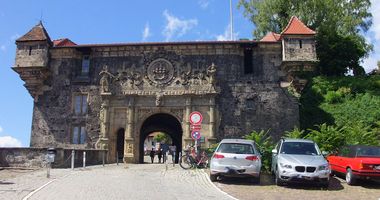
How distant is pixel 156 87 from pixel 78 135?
21.1 feet

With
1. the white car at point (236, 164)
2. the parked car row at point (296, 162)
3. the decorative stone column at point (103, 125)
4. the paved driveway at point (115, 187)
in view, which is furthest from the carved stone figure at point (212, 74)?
the white car at point (236, 164)

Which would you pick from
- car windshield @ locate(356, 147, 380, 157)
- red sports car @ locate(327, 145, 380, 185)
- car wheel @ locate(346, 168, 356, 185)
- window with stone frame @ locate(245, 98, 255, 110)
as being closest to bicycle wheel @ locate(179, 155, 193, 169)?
red sports car @ locate(327, 145, 380, 185)

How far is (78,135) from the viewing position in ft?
92.2

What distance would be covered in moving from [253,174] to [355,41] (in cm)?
2753

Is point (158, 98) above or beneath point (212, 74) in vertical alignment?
beneath

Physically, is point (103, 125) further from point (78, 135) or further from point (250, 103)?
point (250, 103)

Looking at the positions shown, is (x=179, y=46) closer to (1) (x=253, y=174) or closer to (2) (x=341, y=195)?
(1) (x=253, y=174)

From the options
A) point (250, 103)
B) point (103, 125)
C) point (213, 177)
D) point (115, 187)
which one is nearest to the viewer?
point (115, 187)

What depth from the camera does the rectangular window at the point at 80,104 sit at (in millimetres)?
28328

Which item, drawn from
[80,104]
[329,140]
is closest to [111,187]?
[329,140]

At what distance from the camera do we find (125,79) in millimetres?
28141

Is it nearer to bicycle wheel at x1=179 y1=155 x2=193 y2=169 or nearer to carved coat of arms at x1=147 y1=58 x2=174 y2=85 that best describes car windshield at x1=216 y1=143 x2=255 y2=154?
bicycle wheel at x1=179 y1=155 x2=193 y2=169

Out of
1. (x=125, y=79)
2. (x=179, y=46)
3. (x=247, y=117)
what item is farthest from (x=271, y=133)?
(x=125, y=79)

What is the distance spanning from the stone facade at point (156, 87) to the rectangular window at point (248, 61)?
0.23 ft
